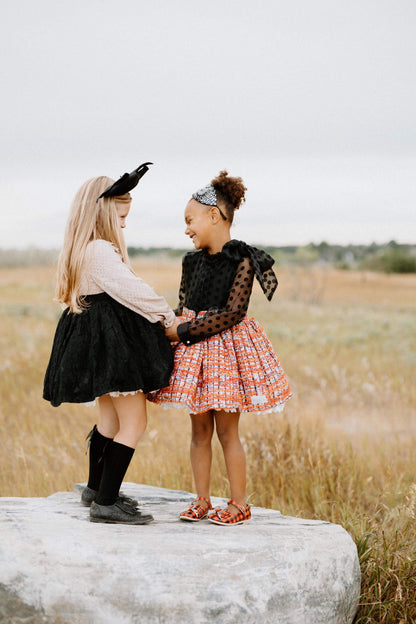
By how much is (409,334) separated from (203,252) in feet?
38.7

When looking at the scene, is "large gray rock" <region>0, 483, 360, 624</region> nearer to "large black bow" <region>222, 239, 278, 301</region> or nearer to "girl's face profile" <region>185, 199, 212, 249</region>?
"large black bow" <region>222, 239, 278, 301</region>

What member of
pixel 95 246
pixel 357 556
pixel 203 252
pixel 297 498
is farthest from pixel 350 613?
pixel 95 246

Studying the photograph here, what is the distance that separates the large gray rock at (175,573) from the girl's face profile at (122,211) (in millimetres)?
1621

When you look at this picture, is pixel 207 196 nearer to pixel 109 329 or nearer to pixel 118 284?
pixel 118 284

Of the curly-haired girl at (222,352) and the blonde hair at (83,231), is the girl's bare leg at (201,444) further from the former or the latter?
the blonde hair at (83,231)

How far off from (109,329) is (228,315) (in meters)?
0.63

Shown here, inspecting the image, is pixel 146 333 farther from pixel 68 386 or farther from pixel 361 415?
pixel 361 415

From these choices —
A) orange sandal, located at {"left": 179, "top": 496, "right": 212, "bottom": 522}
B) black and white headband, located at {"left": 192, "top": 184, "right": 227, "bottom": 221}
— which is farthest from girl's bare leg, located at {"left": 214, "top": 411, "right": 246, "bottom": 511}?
black and white headband, located at {"left": 192, "top": 184, "right": 227, "bottom": 221}

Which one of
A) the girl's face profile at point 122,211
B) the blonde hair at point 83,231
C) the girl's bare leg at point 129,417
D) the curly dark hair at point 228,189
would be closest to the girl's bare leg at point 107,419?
the girl's bare leg at point 129,417

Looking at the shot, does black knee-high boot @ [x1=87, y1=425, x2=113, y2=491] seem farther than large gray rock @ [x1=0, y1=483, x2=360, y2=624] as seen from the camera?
Yes

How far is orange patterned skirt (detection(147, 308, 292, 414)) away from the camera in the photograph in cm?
363

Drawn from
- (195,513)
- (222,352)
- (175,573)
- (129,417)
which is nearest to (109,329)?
(129,417)

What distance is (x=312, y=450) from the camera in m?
5.52

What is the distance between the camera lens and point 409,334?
48.7ft
